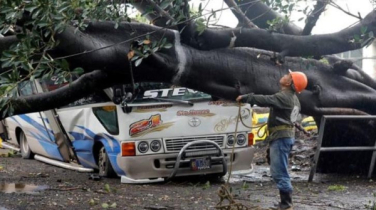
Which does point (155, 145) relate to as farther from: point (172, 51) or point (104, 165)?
point (172, 51)

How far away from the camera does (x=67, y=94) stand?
30.8 ft

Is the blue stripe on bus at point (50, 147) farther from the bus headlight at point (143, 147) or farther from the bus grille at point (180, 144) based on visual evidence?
the bus grille at point (180, 144)

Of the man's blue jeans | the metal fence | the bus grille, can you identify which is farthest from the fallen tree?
the bus grille

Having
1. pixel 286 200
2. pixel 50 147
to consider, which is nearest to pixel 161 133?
pixel 286 200

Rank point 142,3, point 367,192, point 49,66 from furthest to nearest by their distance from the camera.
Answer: point 367,192, point 142,3, point 49,66

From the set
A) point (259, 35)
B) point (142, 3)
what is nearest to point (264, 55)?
point (259, 35)

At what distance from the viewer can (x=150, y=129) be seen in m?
11.2

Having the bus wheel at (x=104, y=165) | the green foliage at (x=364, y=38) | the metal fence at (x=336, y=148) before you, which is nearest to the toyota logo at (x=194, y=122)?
the bus wheel at (x=104, y=165)

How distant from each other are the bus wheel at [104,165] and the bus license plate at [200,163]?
4.84 ft

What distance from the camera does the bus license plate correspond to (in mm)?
11242

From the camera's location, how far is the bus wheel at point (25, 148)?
15.8m

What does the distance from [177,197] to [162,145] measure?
1307 millimetres

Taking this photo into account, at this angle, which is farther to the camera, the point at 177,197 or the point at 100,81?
the point at 177,197

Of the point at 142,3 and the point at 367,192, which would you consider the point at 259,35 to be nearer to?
the point at 142,3
